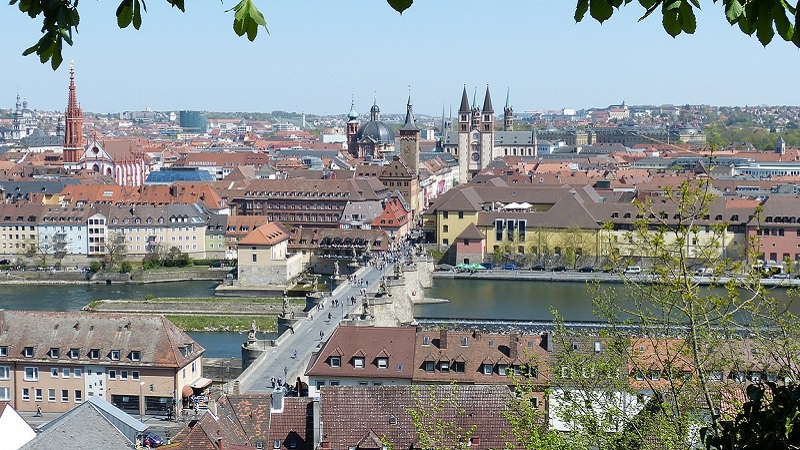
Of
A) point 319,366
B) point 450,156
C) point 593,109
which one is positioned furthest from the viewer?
point 593,109

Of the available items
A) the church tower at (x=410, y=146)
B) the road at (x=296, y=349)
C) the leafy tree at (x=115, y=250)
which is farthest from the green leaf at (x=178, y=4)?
the church tower at (x=410, y=146)

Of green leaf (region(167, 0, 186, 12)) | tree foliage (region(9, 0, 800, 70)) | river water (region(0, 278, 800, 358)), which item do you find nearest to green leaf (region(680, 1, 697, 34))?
tree foliage (region(9, 0, 800, 70))

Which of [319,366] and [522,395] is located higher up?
[522,395]

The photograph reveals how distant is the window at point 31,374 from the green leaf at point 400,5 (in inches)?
483

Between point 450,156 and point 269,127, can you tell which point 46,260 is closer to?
point 450,156

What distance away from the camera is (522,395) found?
4.79m

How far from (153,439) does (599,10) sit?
9709mm

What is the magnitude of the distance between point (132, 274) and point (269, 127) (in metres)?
88.8

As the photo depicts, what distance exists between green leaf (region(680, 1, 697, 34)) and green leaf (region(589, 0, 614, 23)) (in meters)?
0.12

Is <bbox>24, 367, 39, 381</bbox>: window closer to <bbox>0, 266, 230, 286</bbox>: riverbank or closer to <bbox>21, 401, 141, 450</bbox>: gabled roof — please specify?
<bbox>21, 401, 141, 450</bbox>: gabled roof

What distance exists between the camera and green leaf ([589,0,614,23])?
5.85 feet

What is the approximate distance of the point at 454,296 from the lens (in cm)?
2394

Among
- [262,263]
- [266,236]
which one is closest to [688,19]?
[262,263]

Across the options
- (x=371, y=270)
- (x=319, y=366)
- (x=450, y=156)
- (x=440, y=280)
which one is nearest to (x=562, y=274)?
(x=440, y=280)
